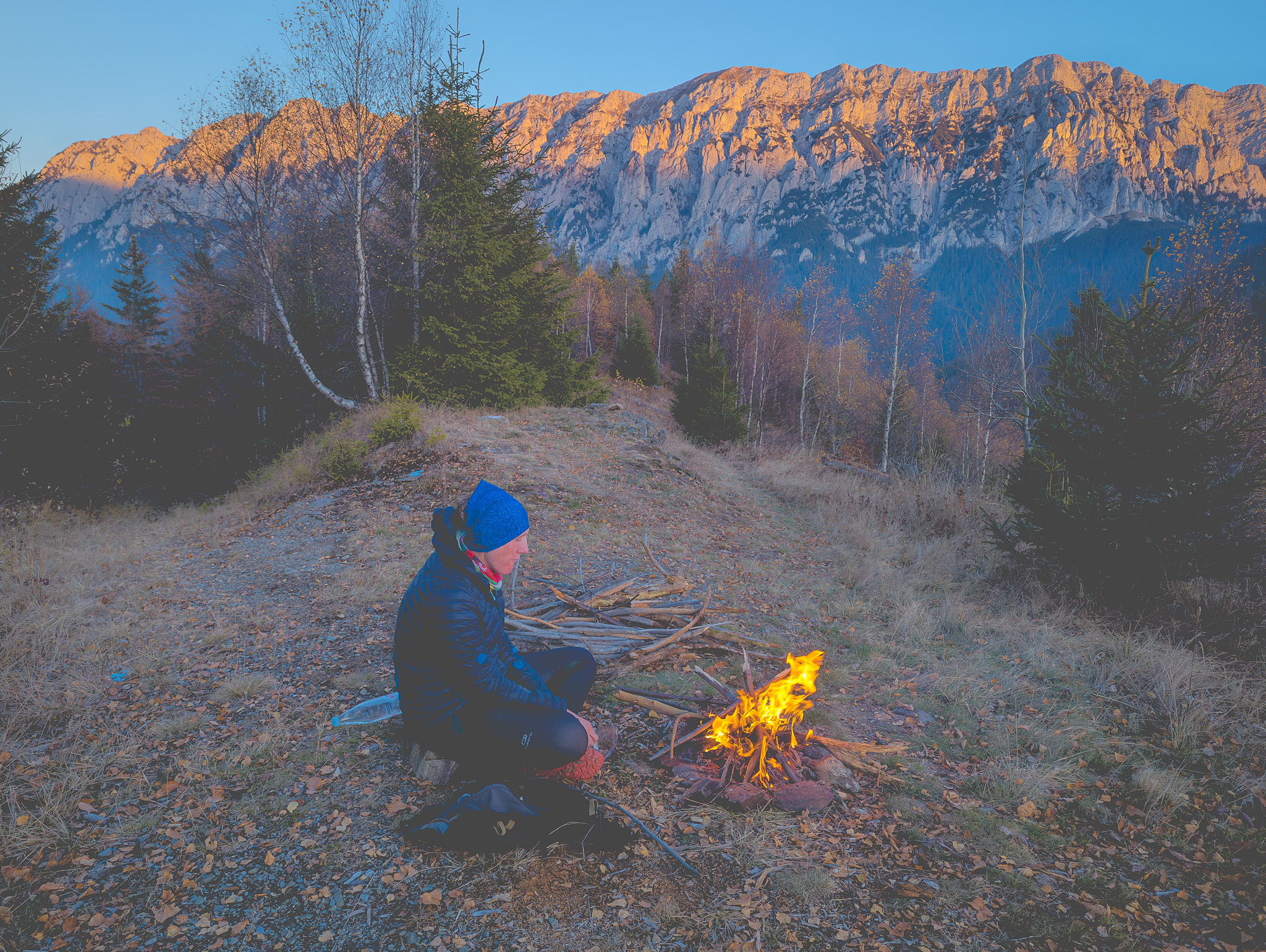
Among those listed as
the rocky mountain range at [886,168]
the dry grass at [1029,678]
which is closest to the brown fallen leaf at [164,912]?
the dry grass at [1029,678]

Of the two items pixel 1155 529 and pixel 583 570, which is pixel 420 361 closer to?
pixel 583 570

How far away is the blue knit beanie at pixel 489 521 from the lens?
119 inches

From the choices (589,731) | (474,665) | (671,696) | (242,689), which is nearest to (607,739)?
(589,731)

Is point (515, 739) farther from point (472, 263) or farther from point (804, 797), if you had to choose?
point (472, 263)

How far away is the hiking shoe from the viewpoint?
3.69 m

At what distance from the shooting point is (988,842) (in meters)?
3.16

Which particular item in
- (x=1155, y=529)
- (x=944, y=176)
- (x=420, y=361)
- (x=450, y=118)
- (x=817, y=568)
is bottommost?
(x=817, y=568)

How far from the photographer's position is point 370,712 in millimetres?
4008

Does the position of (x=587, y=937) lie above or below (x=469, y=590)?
below

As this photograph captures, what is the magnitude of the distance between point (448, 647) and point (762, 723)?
6.91 ft

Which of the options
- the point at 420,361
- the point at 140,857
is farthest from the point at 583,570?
the point at 420,361

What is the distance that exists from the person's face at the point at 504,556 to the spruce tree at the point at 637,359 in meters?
36.9

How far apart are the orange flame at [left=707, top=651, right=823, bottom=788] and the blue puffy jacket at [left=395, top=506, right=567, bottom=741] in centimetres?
119

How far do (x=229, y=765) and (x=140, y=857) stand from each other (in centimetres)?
77
